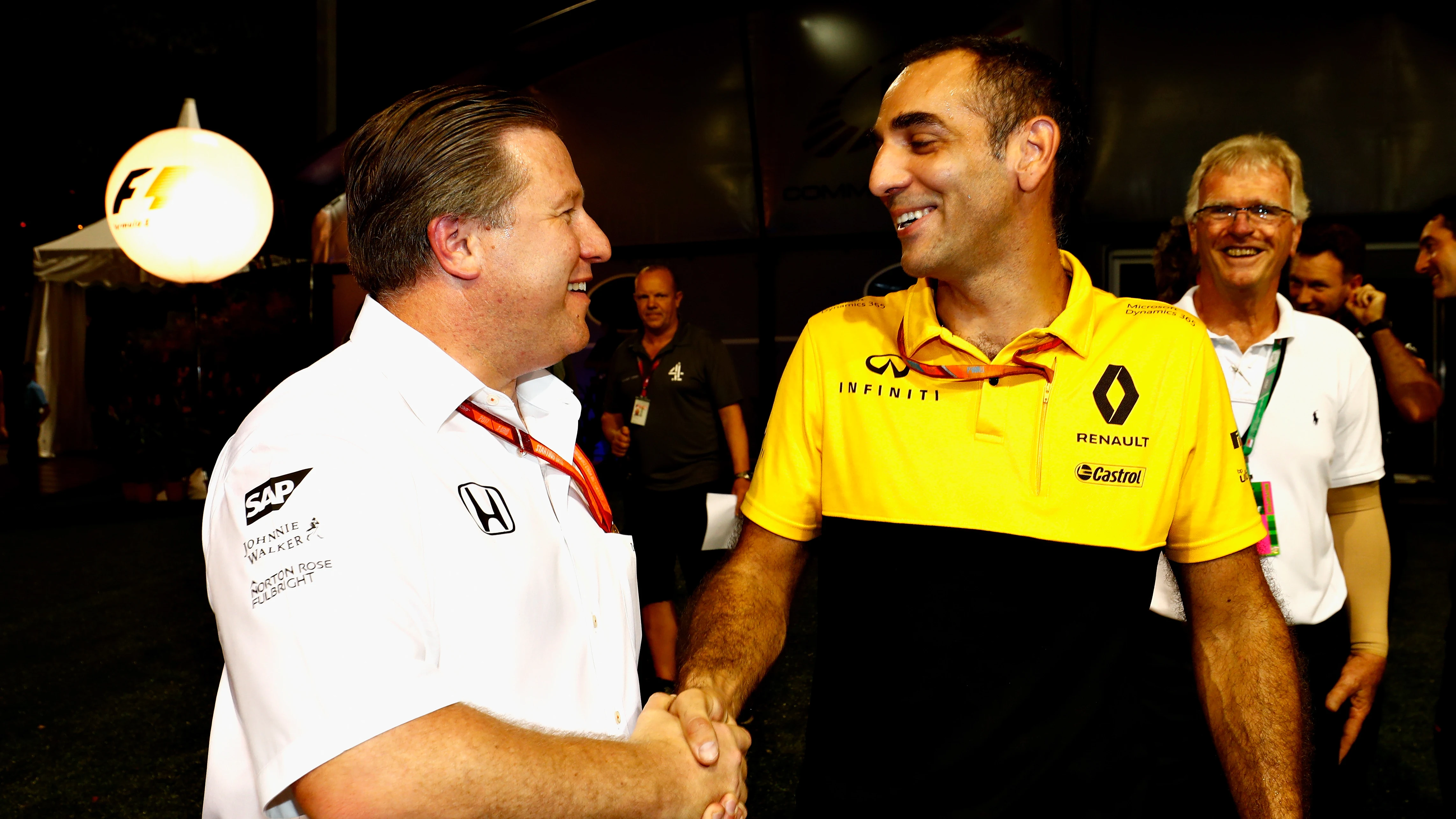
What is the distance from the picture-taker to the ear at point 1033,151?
168 cm

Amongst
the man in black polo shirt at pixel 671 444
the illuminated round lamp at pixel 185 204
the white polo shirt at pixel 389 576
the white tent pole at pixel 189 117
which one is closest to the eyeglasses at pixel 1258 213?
the white polo shirt at pixel 389 576

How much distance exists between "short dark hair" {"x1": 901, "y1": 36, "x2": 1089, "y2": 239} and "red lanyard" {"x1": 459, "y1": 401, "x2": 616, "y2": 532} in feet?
2.95

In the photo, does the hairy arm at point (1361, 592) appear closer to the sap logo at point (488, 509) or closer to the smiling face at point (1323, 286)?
the smiling face at point (1323, 286)

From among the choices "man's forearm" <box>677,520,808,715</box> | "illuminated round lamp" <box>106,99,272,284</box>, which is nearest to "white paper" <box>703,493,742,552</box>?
"man's forearm" <box>677,520,808,715</box>

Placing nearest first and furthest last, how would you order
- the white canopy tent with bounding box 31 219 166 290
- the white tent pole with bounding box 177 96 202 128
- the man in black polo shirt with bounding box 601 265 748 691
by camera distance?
the man in black polo shirt with bounding box 601 265 748 691
the white tent pole with bounding box 177 96 202 128
the white canopy tent with bounding box 31 219 166 290

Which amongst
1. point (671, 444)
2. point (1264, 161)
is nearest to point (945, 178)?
point (1264, 161)

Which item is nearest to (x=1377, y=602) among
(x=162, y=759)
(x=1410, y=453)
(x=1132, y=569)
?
(x=1132, y=569)

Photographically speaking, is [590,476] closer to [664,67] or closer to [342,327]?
[664,67]

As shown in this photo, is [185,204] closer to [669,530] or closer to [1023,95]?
[669,530]

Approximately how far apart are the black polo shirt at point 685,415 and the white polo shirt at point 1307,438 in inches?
107

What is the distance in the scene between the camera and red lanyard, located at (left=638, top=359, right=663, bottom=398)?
4875 millimetres

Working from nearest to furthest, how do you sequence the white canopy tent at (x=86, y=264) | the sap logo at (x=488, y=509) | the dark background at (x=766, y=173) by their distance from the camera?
1. the sap logo at (x=488, y=509)
2. the dark background at (x=766, y=173)
3. the white canopy tent at (x=86, y=264)

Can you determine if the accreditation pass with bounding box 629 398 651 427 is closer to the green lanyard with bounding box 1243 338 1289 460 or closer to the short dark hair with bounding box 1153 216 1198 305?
the short dark hair with bounding box 1153 216 1198 305

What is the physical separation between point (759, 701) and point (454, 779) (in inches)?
138
